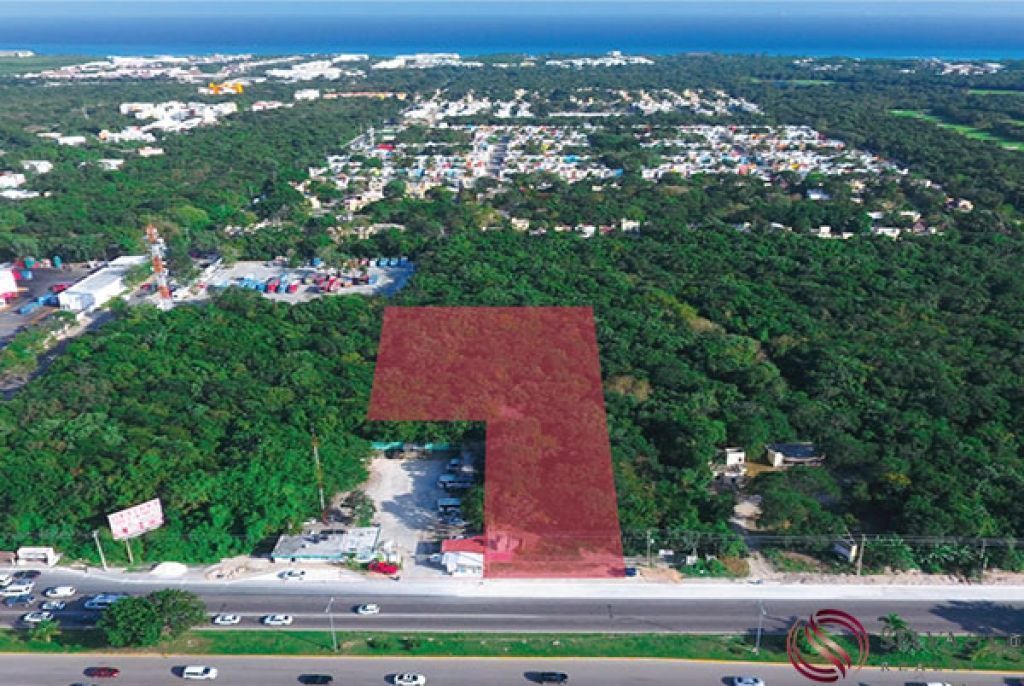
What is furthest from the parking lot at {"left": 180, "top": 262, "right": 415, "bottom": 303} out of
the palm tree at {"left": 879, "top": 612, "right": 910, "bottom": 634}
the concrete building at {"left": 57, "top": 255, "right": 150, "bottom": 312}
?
the palm tree at {"left": 879, "top": 612, "right": 910, "bottom": 634}

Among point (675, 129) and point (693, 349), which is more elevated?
point (675, 129)

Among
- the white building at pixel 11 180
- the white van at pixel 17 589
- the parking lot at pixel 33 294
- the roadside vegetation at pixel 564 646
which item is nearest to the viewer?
the roadside vegetation at pixel 564 646

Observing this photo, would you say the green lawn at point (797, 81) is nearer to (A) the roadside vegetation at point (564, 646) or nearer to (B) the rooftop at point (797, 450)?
(B) the rooftop at point (797, 450)

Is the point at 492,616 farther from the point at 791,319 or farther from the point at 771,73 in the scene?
the point at 771,73

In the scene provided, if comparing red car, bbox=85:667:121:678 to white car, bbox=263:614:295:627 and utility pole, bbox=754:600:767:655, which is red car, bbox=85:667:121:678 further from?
utility pole, bbox=754:600:767:655

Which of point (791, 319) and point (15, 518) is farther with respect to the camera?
point (791, 319)

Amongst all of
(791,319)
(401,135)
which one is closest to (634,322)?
(791,319)

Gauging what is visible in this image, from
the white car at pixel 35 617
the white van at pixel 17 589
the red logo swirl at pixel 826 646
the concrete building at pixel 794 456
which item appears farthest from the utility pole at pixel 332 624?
the concrete building at pixel 794 456
